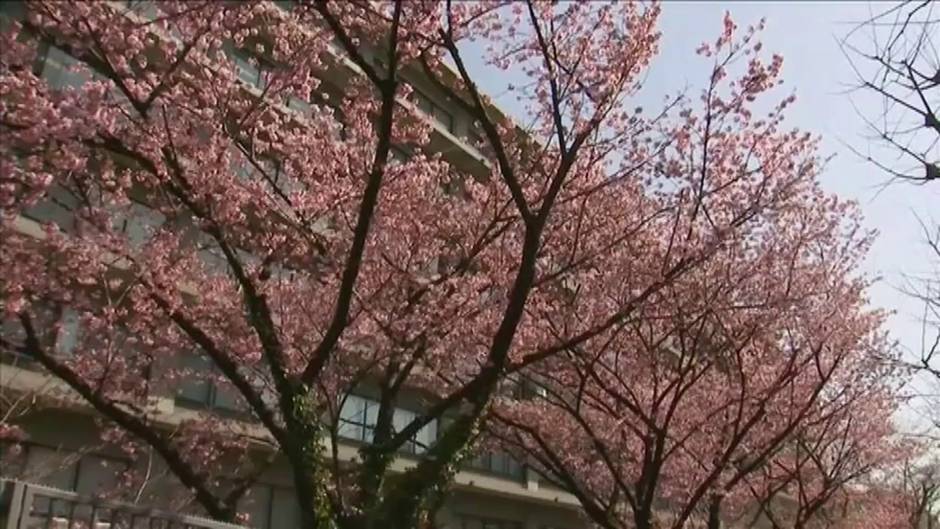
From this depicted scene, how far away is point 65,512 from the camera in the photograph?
5887 mm

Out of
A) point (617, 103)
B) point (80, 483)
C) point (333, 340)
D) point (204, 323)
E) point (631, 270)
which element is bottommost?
point (80, 483)

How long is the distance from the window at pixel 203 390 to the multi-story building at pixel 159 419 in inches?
0.8

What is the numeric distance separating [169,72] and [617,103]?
4779 millimetres

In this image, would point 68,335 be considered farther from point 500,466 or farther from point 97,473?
point 500,466

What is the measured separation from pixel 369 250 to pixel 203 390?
20.1 ft

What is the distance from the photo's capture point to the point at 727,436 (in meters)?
14.8

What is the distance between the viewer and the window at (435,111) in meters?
23.3

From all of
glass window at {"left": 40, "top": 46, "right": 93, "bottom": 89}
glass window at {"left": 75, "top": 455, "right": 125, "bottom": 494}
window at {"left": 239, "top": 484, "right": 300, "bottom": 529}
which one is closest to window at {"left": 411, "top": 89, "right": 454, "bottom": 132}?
window at {"left": 239, "top": 484, "right": 300, "bottom": 529}

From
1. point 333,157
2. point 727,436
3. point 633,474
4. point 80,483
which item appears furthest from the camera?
point 633,474

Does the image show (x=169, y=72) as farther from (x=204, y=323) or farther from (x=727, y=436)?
(x=727, y=436)

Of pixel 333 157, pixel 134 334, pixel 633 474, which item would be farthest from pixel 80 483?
pixel 633 474

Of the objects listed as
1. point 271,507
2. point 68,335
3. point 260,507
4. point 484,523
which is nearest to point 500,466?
point 484,523

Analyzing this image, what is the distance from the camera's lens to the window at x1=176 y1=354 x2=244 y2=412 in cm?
1442

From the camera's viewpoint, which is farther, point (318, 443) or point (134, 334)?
point (134, 334)
